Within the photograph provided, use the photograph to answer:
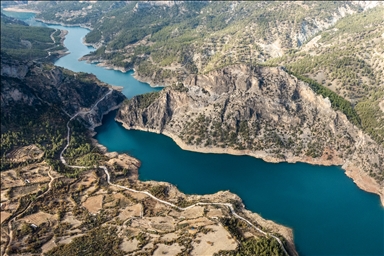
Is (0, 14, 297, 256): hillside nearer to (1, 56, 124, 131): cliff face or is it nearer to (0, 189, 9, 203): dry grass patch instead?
(0, 189, 9, 203): dry grass patch

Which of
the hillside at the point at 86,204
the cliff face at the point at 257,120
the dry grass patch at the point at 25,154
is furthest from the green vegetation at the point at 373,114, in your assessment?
the dry grass patch at the point at 25,154

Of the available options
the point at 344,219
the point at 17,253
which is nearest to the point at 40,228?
the point at 17,253

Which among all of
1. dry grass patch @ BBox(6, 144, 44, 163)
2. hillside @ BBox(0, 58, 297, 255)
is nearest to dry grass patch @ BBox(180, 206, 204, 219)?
hillside @ BBox(0, 58, 297, 255)

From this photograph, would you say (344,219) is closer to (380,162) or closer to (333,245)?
(333,245)

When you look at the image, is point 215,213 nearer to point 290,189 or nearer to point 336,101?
point 290,189

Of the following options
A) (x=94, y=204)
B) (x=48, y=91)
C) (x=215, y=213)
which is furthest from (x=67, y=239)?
(x=48, y=91)
